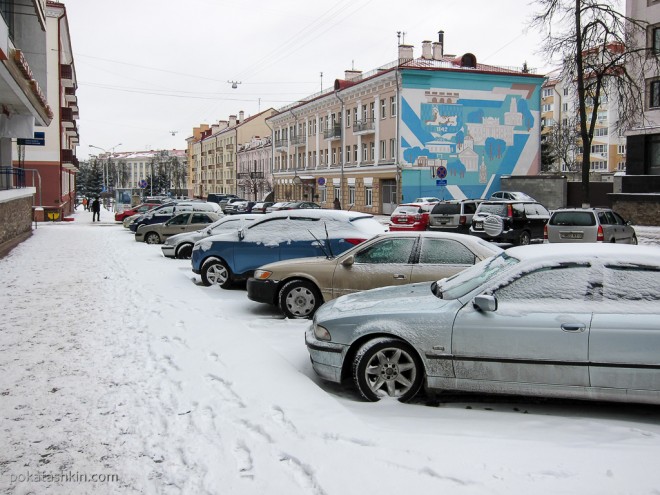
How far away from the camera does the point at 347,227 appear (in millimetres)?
10695

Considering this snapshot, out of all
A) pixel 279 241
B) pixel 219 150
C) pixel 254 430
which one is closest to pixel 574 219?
pixel 279 241

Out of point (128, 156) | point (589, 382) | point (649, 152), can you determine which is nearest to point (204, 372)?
point (589, 382)

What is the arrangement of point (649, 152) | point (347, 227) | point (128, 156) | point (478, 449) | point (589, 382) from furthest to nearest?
point (128, 156), point (649, 152), point (347, 227), point (589, 382), point (478, 449)

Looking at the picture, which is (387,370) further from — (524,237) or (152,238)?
(152,238)

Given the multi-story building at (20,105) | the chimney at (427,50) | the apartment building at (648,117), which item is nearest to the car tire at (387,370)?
the multi-story building at (20,105)

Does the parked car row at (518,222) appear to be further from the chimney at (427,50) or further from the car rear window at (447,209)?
the chimney at (427,50)

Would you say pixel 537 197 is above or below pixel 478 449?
above

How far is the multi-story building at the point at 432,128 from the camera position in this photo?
44188 millimetres

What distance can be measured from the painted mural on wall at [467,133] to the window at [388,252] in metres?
35.7

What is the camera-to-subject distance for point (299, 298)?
8.98 metres

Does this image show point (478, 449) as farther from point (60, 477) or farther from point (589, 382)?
point (60, 477)

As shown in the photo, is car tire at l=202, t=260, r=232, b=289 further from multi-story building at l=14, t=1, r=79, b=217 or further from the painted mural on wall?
the painted mural on wall

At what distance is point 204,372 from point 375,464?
2572 mm

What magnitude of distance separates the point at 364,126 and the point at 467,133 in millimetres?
7946
